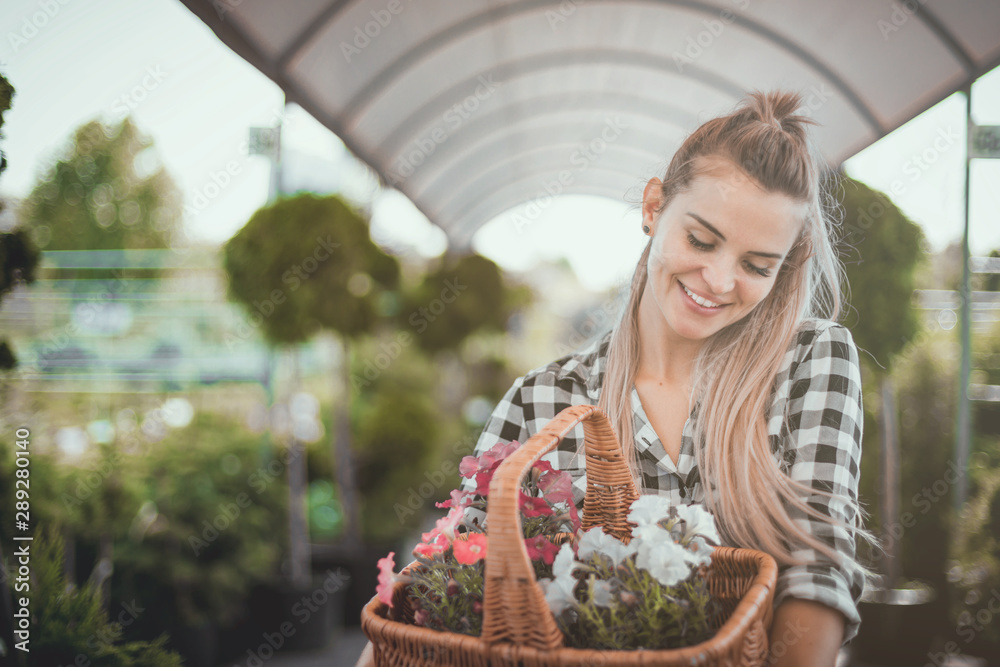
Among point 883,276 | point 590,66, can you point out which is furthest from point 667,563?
point 590,66

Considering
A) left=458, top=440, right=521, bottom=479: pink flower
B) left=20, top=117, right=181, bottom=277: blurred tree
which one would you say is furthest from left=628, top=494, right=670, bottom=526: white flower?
left=20, top=117, right=181, bottom=277: blurred tree

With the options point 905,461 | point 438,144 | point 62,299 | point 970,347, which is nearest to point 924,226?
point 970,347

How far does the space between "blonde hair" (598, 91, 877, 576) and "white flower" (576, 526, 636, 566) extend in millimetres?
472

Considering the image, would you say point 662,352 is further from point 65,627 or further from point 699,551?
point 65,627

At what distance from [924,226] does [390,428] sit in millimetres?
3576

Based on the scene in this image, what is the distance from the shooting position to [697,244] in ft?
4.61

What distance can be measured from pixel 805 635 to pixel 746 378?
0.54m

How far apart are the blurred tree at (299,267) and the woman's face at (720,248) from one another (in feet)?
7.68

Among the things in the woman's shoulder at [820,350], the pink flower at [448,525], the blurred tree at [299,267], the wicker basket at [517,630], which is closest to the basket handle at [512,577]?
the wicker basket at [517,630]

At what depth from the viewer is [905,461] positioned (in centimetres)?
357

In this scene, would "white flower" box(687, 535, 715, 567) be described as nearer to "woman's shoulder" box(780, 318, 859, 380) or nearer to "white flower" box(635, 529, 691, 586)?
"white flower" box(635, 529, 691, 586)

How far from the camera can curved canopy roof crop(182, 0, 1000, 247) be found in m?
2.42

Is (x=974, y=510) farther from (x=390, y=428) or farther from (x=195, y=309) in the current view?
(x=195, y=309)

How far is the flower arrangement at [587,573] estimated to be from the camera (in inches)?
34.3
